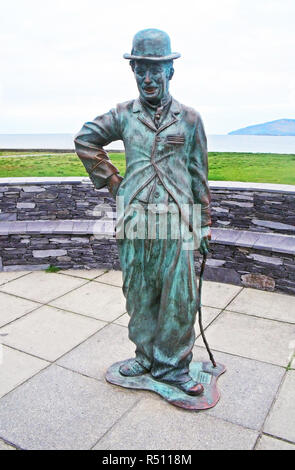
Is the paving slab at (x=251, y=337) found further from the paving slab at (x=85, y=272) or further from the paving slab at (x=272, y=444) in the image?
the paving slab at (x=85, y=272)

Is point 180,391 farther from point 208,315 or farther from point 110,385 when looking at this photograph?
point 208,315

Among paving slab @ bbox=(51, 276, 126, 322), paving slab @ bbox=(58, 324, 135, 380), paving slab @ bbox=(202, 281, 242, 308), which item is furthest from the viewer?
paving slab @ bbox=(202, 281, 242, 308)

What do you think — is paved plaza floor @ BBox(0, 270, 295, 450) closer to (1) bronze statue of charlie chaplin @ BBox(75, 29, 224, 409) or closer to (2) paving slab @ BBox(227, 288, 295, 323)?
(2) paving slab @ BBox(227, 288, 295, 323)

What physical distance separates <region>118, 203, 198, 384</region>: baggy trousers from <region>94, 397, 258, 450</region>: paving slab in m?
0.31

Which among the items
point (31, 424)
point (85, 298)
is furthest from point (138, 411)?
point (85, 298)

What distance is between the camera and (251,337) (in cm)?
419

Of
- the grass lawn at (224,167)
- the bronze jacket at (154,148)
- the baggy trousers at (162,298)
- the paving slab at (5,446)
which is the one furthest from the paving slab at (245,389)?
the grass lawn at (224,167)

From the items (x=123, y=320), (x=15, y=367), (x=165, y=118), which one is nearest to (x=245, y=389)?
(x=123, y=320)

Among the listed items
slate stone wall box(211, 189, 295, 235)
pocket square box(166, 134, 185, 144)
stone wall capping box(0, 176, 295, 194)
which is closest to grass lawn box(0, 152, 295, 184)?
stone wall capping box(0, 176, 295, 194)

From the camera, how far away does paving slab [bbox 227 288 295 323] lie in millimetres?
4707

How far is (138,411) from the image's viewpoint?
3059mm

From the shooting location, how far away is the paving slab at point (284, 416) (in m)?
2.87

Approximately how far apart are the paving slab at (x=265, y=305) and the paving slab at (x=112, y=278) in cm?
155

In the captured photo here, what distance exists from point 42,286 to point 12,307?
0.67m
